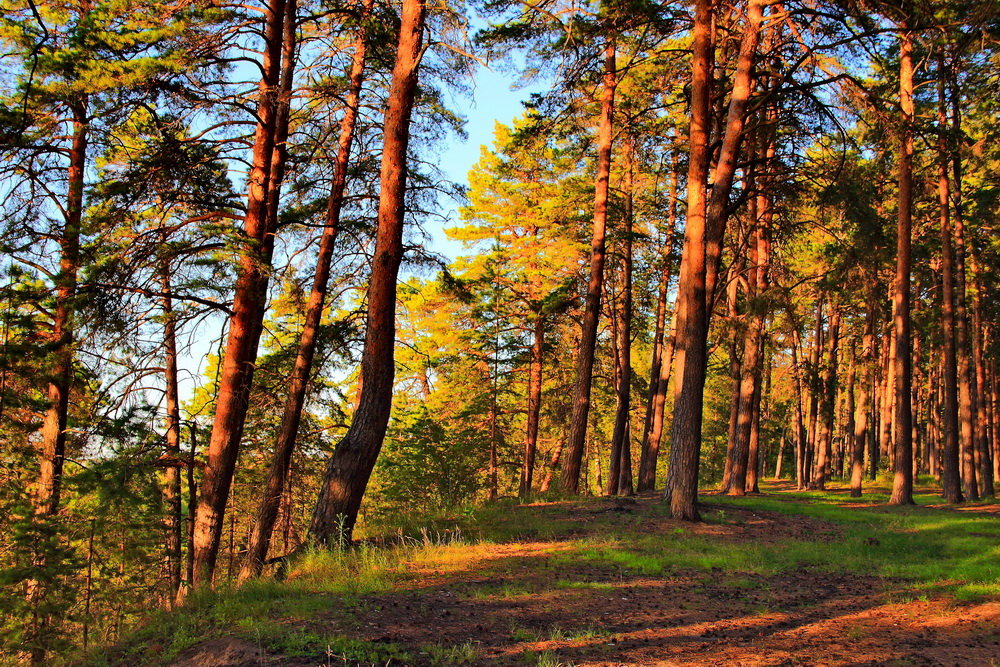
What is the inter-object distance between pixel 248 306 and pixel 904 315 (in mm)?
16688

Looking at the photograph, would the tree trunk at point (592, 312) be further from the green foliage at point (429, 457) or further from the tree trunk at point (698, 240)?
the green foliage at point (429, 457)

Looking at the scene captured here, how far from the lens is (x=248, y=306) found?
11.3 meters

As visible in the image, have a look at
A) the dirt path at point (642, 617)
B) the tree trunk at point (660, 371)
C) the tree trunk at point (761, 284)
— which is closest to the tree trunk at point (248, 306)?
the dirt path at point (642, 617)

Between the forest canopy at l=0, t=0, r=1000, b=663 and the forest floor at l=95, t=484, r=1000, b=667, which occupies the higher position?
the forest canopy at l=0, t=0, r=1000, b=663

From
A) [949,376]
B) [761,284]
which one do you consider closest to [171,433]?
[761,284]

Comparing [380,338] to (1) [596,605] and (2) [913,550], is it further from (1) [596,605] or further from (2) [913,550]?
(2) [913,550]

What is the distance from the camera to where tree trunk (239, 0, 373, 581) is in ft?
39.0

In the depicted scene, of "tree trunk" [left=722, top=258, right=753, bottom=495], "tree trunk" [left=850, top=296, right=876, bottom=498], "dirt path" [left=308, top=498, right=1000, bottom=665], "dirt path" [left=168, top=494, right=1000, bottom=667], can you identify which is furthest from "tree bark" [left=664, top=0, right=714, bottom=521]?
"tree trunk" [left=850, top=296, right=876, bottom=498]

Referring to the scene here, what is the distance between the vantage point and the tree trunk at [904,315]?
714 inches

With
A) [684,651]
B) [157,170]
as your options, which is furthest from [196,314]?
[684,651]

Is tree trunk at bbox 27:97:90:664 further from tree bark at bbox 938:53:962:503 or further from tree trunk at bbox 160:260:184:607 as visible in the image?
tree bark at bbox 938:53:962:503

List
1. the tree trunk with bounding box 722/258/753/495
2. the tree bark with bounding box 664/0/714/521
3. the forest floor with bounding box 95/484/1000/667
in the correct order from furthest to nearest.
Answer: the tree trunk with bounding box 722/258/753/495 → the tree bark with bounding box 664/0/714/521 → the forest floor with bounding box 95/484/1000/667

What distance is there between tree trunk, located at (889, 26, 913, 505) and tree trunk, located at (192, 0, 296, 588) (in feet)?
50.3

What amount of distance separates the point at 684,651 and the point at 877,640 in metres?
1.86
